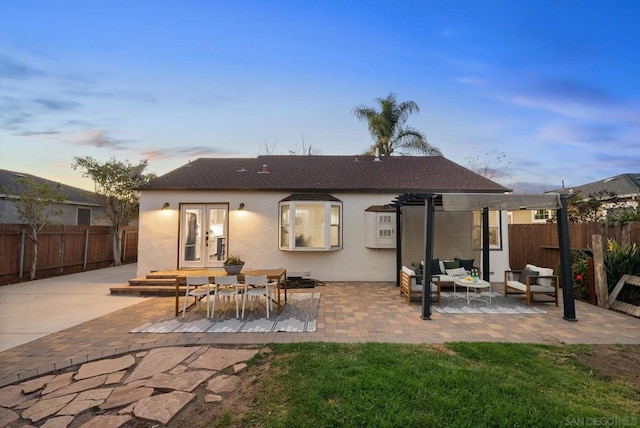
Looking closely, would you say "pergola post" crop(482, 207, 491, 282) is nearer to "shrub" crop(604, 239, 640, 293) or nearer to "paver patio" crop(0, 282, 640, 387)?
"paver patio" crop(0, 282, 640, 387)

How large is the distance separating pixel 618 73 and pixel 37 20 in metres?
18.2

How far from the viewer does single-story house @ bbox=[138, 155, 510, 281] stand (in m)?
9.94

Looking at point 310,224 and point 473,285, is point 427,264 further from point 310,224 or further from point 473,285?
point 310,224

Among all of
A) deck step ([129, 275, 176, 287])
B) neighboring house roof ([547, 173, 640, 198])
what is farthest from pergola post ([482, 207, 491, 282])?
deck step ([129, 275, 176, 287])

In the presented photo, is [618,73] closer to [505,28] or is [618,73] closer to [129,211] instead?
[505,28]

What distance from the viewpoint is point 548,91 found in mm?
11250

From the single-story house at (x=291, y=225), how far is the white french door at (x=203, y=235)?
3cm

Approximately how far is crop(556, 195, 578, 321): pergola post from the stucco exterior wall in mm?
4287

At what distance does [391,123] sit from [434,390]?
18746 mm

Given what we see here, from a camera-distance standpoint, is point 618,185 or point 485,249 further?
point 618,185

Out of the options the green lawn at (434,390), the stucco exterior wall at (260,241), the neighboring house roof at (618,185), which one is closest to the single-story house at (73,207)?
the stucco exterior wall at (260,241)

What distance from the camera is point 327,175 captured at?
11.4 meters

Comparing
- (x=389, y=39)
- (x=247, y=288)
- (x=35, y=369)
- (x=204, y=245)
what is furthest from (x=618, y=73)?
(x=35, y=369)

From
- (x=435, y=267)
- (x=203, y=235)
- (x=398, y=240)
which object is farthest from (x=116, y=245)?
(x=435, y=267)
